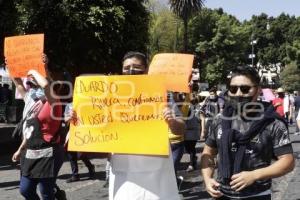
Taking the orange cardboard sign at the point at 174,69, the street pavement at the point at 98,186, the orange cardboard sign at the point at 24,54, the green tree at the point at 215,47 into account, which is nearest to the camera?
the orange cardboard sign at the point at 24,54

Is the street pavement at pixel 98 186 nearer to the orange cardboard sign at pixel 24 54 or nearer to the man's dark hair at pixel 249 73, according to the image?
the orange cardboard sign at pixel 24 54

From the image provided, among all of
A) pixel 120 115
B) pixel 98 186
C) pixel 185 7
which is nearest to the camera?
pixel 120 115

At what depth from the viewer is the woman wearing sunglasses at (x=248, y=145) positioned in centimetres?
329

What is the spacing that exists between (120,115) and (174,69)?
226 cm

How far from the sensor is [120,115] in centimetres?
372

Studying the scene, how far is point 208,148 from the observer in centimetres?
357

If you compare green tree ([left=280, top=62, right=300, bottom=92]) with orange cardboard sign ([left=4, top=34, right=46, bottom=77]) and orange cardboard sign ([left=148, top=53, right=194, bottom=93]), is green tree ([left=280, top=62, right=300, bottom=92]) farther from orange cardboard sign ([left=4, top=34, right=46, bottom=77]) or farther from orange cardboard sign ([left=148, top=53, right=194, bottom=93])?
orange cardboard sign ([left=4, top=34, right=46, bottom=77])

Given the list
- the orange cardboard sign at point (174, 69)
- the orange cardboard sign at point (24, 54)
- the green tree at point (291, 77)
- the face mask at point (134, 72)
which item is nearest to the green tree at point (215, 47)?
the green tree at point (291, 77)

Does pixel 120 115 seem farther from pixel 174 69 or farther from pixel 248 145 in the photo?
pixel 174 69

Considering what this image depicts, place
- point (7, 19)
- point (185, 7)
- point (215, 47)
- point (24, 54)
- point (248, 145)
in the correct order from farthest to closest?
point (215, 47)
point (185, 7)
point (7, 19)
point (24, 54)
point (248, 145)

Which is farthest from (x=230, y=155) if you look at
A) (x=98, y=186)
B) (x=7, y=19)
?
(x=7, y=19)

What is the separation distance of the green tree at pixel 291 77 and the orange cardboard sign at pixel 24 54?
65.6 meters

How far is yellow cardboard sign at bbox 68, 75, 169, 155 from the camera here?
3615mm

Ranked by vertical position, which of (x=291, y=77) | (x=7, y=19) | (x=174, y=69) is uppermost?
(x=291, y=77)
